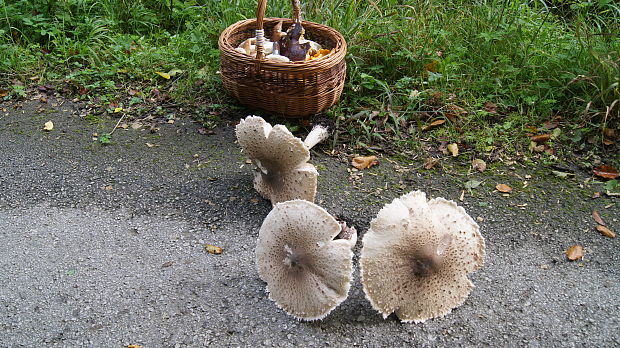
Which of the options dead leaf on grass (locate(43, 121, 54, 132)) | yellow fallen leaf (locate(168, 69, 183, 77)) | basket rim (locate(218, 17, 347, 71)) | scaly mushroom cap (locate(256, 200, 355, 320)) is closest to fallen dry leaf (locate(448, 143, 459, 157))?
basket rim (locate(218, 17, 347, 71))

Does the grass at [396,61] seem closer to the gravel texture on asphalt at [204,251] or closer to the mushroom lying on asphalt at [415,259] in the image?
the gravel texture on asphalt at [204,251]

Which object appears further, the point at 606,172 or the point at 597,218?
the point at 606,172

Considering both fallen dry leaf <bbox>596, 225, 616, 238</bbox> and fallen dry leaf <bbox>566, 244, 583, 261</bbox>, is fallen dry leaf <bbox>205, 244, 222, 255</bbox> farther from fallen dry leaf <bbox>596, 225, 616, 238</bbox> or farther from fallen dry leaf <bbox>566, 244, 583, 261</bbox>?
fallen dry leaf <bbox>596, 225, 616, 238</bbox>

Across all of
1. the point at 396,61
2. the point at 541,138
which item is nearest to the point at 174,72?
the point at 396,61

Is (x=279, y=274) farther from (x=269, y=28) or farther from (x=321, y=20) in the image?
(x=321, y=20)

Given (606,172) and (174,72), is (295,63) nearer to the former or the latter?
(174,72)

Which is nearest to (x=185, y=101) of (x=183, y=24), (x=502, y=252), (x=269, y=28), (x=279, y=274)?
(x=269, y=28)

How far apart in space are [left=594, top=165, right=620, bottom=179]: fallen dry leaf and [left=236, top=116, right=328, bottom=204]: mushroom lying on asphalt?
6.51ft

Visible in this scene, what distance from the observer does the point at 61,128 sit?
13.9 feet

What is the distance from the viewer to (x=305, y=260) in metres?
2.60

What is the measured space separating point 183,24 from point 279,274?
3.89m

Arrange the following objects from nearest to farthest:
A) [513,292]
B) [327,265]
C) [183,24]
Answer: [327,265] → [513,292] → [183,24]

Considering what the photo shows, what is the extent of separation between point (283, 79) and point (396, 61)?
125cm

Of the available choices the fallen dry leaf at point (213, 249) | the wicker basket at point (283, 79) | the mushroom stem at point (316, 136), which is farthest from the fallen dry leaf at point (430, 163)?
the fallen dry leaf at point (213, 249)
